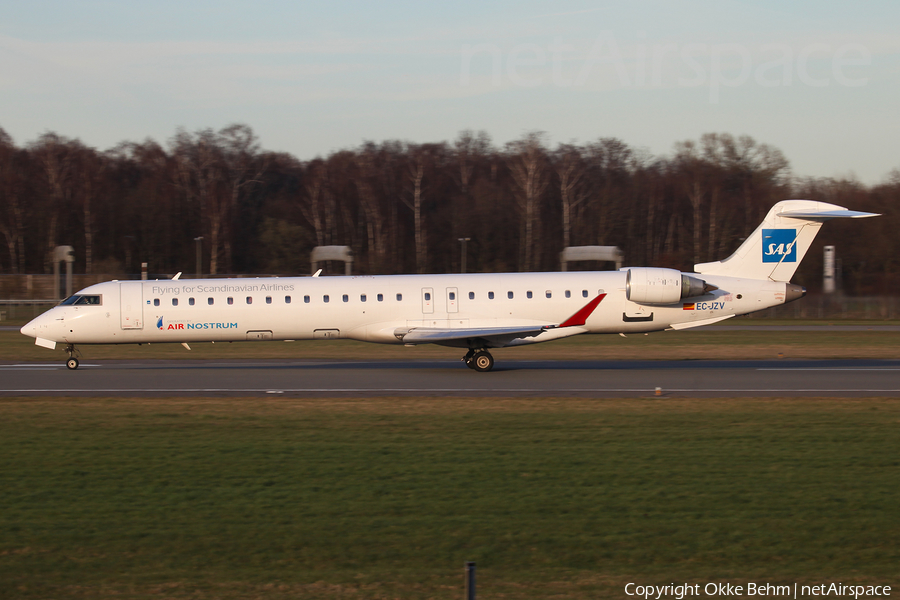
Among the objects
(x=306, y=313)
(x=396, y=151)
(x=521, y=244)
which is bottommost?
(x=306, y=313)

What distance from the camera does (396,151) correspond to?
254 feet

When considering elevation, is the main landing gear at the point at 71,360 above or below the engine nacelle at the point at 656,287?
below

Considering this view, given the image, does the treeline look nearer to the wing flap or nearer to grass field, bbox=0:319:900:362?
grass field, bbox=0:319:900:362

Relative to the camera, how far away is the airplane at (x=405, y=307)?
22.5 m

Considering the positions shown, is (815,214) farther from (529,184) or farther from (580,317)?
(529,184)

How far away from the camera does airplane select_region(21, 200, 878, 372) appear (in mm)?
22547

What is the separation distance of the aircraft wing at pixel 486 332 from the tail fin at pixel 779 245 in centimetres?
444

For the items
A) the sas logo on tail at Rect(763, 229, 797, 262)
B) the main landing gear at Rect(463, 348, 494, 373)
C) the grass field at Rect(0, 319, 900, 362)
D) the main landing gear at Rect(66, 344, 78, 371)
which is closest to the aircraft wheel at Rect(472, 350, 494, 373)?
the main landing gear at Rect(463, 348, 494, 373)
